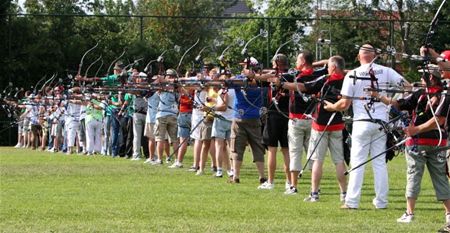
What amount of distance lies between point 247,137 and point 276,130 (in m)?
1.15

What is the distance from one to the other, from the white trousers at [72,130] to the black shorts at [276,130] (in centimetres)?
1445

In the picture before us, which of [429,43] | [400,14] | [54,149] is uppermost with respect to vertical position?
[400,14]

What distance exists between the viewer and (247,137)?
17.1 metres

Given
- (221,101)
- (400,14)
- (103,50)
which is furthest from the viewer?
(400,14)

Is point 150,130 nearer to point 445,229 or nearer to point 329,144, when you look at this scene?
point 329,144

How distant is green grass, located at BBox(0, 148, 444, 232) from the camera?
11188mm

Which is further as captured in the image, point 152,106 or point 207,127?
point 152,106

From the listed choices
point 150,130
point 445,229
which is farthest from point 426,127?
point 150,130

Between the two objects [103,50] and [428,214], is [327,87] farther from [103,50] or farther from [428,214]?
[103,50]

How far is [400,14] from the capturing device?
1928 inches

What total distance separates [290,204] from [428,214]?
188 cm

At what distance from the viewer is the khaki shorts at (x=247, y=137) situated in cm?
1697

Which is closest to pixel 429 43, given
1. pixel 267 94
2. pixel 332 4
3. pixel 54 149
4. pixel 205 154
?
pixel 267 94

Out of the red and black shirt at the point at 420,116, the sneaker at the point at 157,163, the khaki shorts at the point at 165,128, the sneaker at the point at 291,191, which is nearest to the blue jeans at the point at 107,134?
the sneaker at the point at 157,163
